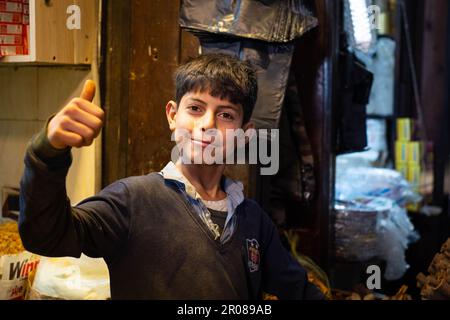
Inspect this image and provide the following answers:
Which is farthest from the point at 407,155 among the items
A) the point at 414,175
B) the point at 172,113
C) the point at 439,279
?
the point at 172,113

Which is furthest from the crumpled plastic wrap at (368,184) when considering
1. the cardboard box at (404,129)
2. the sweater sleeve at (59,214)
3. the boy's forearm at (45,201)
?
the boy's forearm at (45,201)

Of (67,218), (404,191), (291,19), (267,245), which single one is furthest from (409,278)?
(67,218)

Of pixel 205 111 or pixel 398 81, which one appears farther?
pixel 398 81

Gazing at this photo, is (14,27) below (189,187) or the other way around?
the other way around

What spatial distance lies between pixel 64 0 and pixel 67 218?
3.79 ft

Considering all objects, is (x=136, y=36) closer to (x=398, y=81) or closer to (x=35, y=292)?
(x=35, y=292)

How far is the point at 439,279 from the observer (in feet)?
5.93

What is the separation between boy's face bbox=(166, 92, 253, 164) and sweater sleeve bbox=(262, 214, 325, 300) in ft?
1.09

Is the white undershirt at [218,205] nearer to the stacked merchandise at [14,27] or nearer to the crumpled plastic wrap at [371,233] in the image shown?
the stacked merchandise at [14,27]

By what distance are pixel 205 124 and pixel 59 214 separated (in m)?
0.39

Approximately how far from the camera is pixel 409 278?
149 inches

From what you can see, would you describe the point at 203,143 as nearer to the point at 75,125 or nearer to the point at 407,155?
the point at 75,125

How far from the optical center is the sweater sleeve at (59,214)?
1.01 metres

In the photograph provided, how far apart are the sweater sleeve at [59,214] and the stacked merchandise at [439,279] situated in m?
1.09
